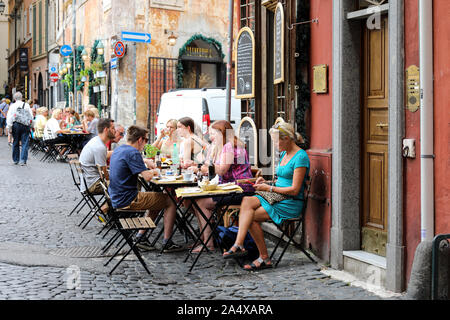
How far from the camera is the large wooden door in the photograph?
20.1 ft

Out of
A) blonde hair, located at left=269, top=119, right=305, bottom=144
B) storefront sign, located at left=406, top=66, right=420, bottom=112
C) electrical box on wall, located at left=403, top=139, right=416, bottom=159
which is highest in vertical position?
storefront sign, located at left=406, top=66, right=420, bottom=112

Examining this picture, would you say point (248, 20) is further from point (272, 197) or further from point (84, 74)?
point (84, 74)

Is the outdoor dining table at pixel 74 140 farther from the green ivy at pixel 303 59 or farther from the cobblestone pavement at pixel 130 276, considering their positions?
the green ivy at pixel 303 59

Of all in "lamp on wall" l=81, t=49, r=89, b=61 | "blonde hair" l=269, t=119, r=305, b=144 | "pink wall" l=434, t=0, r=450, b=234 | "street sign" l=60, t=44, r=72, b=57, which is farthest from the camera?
"street sign" l=60, t=44, r=72, b=57

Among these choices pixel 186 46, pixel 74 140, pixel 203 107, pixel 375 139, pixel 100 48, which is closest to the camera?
pixel 375 139

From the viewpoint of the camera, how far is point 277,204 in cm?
658

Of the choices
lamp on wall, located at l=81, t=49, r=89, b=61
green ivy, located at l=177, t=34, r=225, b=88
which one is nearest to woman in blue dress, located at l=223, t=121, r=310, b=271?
green ivy, located at l=177, t=34, r=225, b=88

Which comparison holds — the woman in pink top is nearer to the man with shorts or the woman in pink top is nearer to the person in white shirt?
the man with shorts

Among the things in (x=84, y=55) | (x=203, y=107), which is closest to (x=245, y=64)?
(x=203, y=107)

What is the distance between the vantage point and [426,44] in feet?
16.5

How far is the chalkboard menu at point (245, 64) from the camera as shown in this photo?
909 cm

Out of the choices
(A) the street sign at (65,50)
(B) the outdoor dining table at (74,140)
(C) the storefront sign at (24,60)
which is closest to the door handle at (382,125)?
(B) the outdoor dining table at (74,140)

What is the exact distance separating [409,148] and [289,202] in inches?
64.9

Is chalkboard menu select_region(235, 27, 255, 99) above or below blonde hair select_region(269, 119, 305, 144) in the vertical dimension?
above
